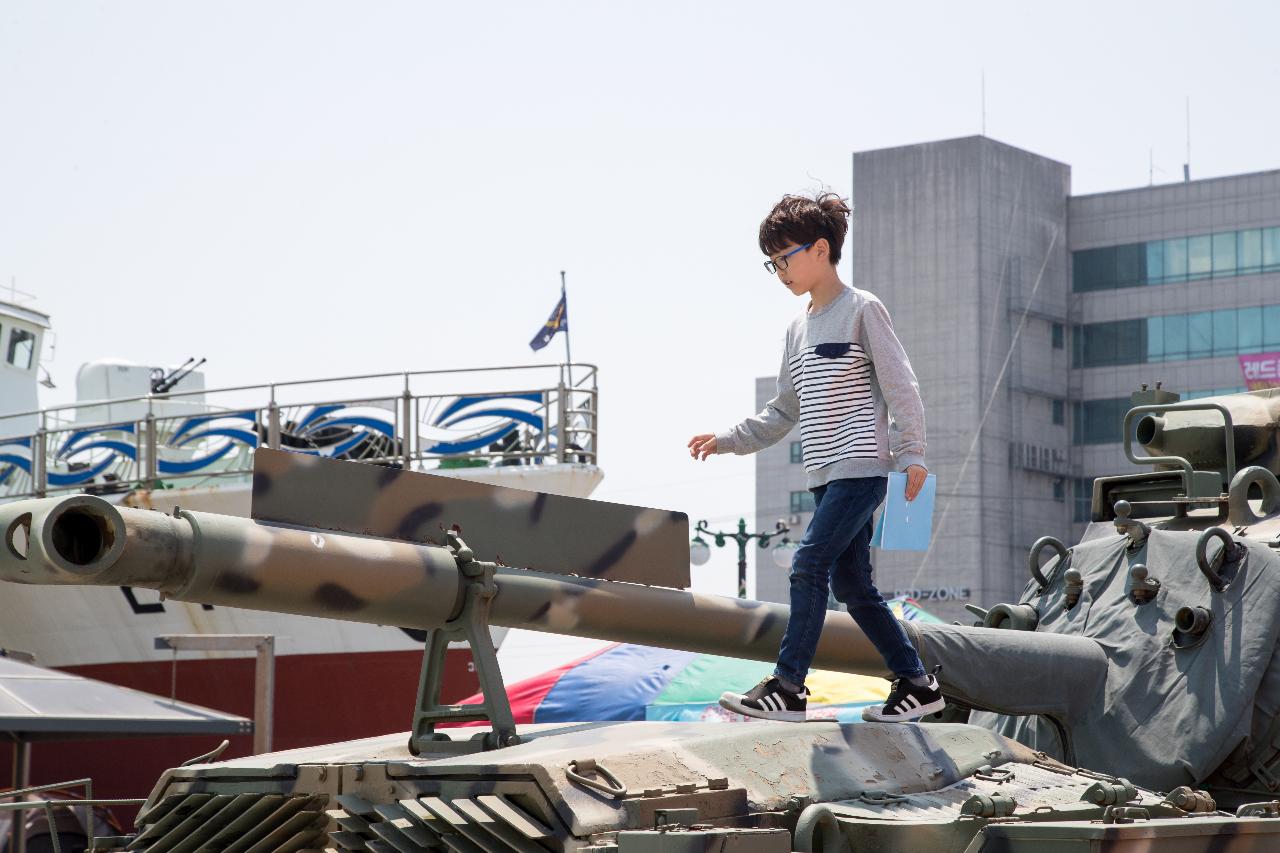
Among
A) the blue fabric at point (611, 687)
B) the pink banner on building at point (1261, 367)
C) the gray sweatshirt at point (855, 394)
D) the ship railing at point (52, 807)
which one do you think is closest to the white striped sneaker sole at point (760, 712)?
the gray sweatshirt at point (855, 394)

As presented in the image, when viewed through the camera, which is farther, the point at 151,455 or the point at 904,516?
the point at 151,455

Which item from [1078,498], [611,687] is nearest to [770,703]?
[611,687]

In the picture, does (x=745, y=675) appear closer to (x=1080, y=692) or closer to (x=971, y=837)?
(x=1080, y=692)

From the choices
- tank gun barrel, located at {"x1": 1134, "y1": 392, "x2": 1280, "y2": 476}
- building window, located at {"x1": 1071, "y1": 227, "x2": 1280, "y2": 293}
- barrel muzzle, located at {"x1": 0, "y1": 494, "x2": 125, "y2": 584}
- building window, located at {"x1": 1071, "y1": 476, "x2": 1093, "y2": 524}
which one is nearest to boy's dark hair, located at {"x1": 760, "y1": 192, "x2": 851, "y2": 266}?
barrel muzzle, located at {"x1": 0, "y1": 494, "x2": 125, "y2": 584}

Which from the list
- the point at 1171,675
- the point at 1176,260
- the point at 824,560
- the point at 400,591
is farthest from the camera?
the point at 1176,260

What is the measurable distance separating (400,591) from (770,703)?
1.32m

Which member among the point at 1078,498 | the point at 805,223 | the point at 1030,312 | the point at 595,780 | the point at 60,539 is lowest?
the point at 595,780

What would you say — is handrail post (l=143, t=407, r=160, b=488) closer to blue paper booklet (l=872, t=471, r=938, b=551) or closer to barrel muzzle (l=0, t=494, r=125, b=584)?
blue paper booklet (l=872, t=471, r=938, b=551)

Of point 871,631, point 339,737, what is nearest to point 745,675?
point 339,737

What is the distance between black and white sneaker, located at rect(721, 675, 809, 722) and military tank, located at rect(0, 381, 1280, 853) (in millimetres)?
138

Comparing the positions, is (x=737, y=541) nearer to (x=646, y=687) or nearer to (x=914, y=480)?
A: (x=646, y=687)

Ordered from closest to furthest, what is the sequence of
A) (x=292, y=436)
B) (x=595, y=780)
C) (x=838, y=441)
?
(x=595, y=780) → (x=838, y=441) → (x=292, y=436)

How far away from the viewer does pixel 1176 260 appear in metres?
55.7

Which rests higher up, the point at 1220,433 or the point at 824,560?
the point at 1220,433
